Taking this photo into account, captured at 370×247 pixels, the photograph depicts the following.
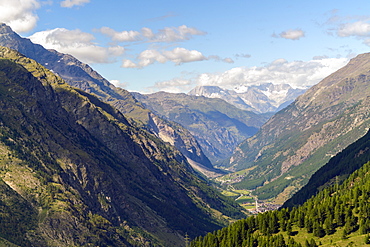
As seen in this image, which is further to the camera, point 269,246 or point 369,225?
point 269,246

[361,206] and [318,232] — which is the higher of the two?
[361,206]

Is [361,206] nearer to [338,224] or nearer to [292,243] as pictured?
[338,224]

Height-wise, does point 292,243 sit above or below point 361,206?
below

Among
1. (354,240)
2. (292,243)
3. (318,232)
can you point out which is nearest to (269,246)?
(292,243)

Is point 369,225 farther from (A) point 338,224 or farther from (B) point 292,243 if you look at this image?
(B) point 292,243

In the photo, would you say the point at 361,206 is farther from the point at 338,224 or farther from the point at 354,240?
the point at 354,240

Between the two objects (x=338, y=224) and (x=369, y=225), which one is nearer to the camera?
(x=369, y=225)

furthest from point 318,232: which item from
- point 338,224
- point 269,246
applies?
point 269,246
